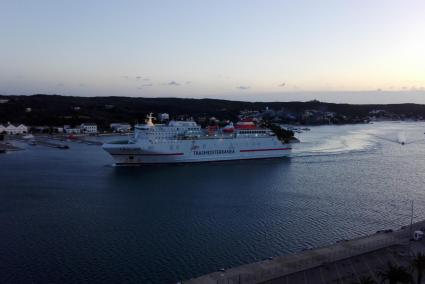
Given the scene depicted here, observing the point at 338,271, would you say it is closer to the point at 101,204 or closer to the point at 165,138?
the point at 101,204

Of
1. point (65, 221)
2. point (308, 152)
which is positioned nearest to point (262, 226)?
point (65, 221)

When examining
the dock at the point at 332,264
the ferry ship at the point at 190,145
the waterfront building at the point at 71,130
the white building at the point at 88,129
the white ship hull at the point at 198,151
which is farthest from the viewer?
the white building at the point at 88,129

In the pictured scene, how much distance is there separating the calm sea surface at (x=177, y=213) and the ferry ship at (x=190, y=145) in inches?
46.8

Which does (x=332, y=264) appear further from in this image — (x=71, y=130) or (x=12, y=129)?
(x=71, y=130)

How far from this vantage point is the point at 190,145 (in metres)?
33.3

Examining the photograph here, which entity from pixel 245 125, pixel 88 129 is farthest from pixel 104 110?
pixel 245 125

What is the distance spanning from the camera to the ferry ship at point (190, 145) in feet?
101

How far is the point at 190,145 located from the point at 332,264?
75.2 feet

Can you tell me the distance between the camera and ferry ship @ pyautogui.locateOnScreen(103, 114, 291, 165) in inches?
1212

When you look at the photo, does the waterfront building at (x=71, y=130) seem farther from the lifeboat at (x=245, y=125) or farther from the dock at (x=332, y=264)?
the dock at (x=332, y=264)

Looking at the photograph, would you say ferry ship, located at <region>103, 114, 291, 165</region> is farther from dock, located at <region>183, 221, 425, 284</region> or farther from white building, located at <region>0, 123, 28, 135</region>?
white building, located at <region>0, 123, 28, 135</region>

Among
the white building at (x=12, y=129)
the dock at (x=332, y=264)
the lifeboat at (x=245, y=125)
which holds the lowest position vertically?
the white building at (x=12, y=129)

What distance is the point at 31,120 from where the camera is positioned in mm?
75938

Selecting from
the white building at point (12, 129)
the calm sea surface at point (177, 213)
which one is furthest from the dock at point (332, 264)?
the white building at point (12, 129)
